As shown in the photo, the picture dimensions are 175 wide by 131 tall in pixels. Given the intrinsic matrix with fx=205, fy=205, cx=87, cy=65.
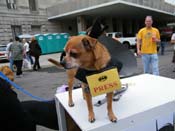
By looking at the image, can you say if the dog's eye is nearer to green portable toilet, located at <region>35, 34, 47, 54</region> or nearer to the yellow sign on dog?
the yellow sign on dog

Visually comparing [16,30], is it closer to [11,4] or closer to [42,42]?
[11,4]

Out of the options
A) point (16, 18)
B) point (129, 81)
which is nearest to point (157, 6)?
point (16, 18)

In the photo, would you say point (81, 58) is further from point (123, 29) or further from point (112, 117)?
point (123, 29)

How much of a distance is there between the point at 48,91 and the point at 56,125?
11.9ft

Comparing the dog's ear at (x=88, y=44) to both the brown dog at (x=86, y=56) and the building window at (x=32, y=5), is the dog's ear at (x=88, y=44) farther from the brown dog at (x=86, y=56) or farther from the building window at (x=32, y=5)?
the building window at (x=32, y=5)

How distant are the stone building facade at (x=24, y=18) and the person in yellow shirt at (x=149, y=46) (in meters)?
16.0

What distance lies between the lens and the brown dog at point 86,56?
1203mm

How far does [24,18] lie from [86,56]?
802 inches

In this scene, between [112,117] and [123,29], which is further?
[123,29]

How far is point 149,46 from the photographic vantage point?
4832 millimetres

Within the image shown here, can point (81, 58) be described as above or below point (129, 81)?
above

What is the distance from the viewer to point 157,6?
24.8 m

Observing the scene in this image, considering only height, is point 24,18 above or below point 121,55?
above

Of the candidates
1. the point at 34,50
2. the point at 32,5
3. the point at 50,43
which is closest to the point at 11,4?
the point at 32,5
